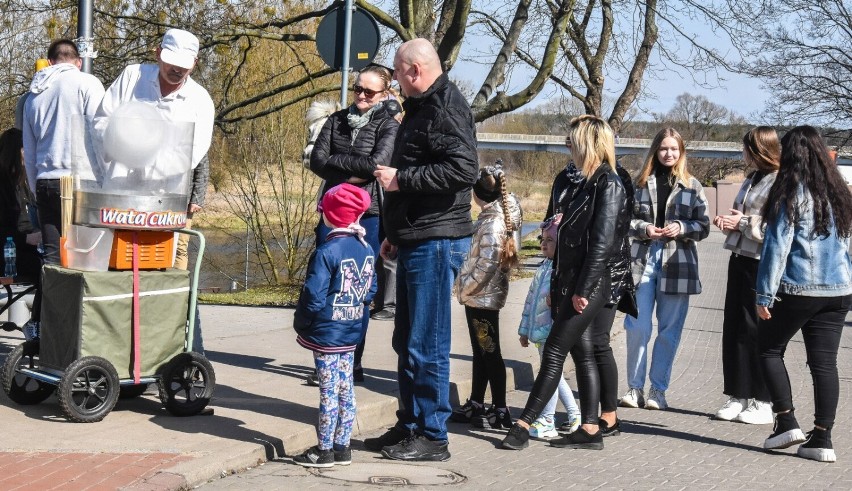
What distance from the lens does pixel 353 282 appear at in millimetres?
5707

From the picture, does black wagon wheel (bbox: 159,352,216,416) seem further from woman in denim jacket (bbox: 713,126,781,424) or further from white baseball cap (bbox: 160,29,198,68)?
woman in denim jacket (bbox: 713,126,781,424)

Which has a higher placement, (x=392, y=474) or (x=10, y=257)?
(x=10, y=257)

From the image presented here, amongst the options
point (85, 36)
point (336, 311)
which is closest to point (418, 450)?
point (336, 311)

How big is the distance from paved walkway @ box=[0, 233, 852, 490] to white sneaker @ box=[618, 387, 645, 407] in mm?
127

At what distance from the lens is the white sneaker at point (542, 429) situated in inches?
271

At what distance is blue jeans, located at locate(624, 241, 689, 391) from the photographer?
8086mm

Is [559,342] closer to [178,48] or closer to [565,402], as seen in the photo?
[565,402]

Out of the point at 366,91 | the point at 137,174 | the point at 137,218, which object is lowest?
the point at 137,218

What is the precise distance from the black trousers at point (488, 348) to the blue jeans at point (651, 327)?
56.0 inches

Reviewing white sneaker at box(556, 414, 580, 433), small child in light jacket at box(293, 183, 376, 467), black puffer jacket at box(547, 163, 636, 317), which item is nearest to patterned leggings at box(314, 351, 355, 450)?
small child in light jacket at box(293, 183, 376, 467)

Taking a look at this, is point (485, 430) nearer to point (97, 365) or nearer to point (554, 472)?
point (554, 472)

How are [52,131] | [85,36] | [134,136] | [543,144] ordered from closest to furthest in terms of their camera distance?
[134,136], [52,131], [85,36], [543,144]

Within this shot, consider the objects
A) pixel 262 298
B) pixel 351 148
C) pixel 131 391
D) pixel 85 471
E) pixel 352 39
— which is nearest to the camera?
pixel 85 471

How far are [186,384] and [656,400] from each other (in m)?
3.38
